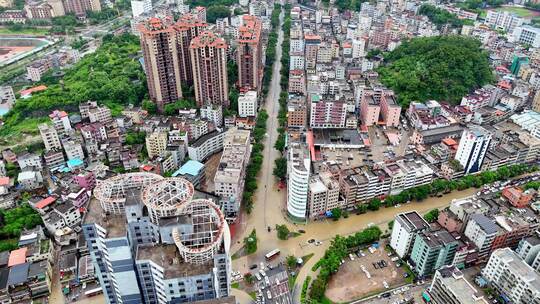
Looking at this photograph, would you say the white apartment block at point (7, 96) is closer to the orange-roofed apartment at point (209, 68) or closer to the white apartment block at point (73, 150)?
the white apartment block at point (73, 150)

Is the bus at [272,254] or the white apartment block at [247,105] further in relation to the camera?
the white apartment block at [247,105]

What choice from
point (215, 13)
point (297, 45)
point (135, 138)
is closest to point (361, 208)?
point (135, 138)

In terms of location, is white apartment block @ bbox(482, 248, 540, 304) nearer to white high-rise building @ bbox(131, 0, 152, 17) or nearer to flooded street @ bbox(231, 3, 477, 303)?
flooded street @ bbox(231, 3, 477, 303)

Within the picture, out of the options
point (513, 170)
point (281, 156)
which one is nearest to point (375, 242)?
point (281, 156)

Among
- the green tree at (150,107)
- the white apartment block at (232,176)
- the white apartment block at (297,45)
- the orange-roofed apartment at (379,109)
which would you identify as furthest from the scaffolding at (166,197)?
the white apartment block at (297,45)

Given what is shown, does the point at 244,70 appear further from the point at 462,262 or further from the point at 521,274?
the point at 521,274
